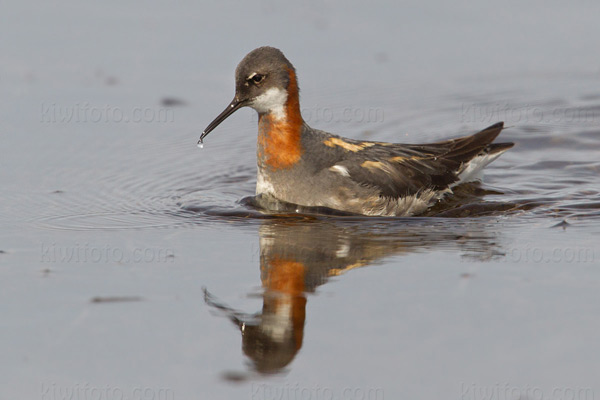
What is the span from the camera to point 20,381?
573 centimetres

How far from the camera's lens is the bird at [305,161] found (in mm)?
9367

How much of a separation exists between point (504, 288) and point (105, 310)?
292 cm

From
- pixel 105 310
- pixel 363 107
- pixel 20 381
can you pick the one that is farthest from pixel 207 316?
pixel 363 107

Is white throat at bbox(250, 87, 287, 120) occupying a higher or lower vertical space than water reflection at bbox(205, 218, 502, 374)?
higher

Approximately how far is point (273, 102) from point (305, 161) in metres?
0.69

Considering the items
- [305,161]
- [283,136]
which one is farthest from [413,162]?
[283,136]

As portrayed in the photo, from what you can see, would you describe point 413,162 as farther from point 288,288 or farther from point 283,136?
point 288,288

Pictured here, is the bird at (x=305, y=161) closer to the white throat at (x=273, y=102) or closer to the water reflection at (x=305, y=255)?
the white throat at (x=273, y=102)

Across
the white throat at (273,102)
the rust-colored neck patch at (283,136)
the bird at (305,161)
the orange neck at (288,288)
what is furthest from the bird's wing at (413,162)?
the orange neck at (288,288)

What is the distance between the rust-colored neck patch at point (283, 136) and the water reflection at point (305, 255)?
2.51 feet

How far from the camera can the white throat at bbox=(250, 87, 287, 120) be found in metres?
9.50

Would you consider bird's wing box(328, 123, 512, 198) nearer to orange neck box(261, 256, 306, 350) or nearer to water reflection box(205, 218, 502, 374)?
water reflection box(205, 218, 502, 374)

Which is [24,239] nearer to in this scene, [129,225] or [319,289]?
[129,225]

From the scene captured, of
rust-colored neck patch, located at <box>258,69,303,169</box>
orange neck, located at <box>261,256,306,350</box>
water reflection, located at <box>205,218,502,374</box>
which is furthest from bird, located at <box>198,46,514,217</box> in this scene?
orange neck, located at <box>261,256,306,350</box>
